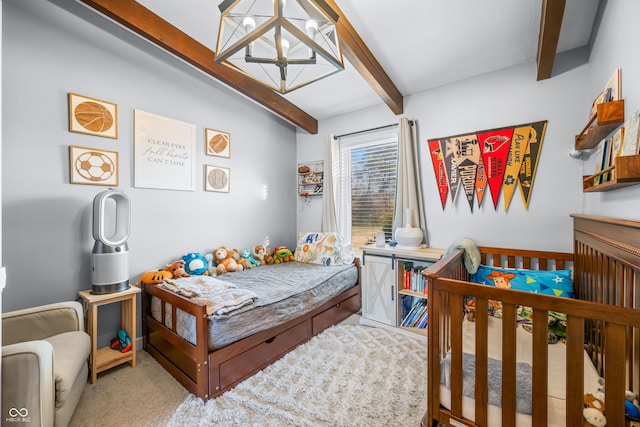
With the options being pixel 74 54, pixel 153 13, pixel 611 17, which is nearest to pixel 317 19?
pixel 153 13

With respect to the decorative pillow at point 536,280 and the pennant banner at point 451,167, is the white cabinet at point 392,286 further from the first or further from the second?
the pennant banner at point 451,167

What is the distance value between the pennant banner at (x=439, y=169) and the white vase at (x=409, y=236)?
0.38 meters

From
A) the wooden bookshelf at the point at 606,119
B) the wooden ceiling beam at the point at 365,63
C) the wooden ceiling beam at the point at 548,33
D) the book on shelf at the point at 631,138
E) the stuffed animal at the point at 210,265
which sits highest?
the wooden ceiling beam at the point at 365,63

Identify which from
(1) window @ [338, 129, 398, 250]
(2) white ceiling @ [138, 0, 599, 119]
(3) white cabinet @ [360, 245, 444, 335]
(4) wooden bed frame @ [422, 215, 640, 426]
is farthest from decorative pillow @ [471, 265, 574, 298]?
(2) white ceiling @ [138, 0, 599, 119]

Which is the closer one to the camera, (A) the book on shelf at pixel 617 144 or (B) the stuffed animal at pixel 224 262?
(A) the book on shelf at pixel 617 144

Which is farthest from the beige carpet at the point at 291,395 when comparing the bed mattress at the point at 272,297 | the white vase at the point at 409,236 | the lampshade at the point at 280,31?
the lampshade at the point at 280,31

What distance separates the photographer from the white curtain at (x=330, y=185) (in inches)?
135

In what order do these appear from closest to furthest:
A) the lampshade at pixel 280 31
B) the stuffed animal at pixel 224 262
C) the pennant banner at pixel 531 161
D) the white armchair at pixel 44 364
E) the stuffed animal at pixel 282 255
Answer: the white armchair at pixel 44 364, the lampshade at pixel 280 31, the pennant banner at pixel 531 161, the stuffed animal at pixel 224 262, the stuffed animal at pixel 282 255

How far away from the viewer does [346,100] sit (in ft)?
10.3

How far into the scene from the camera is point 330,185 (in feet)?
11.3

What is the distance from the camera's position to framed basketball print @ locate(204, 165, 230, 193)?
2.86m

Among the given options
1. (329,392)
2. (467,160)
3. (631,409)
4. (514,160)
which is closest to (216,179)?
(329,392)

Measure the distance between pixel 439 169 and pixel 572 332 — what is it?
198 cm

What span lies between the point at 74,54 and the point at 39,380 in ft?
7.38
